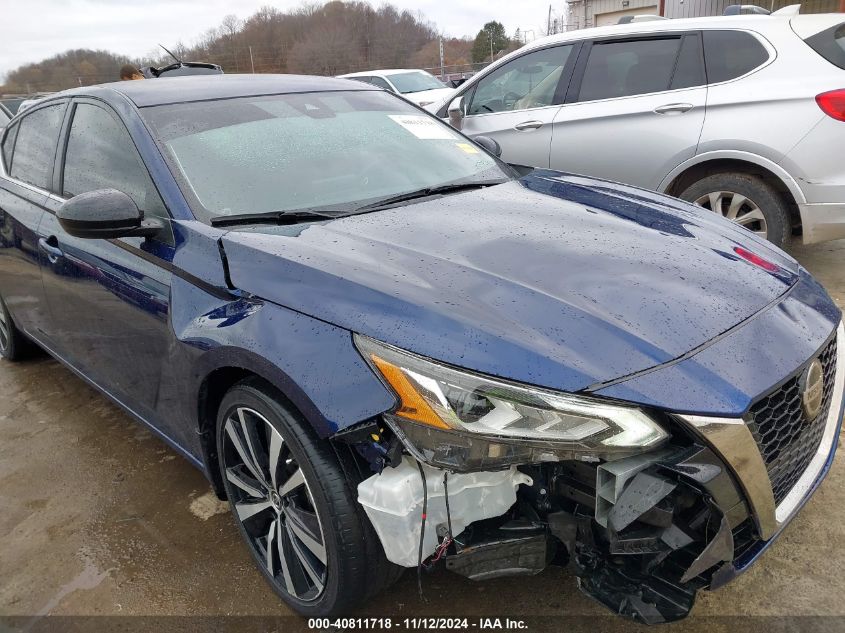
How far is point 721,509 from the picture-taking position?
1.45 metres

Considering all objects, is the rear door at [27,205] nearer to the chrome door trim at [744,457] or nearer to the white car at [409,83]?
the chrome door trim at [744,457]

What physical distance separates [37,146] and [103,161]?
2.98 ft

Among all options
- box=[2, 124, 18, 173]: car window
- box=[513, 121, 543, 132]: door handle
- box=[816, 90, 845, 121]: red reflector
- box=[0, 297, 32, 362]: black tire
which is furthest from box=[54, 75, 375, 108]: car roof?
box=[816, 90, 845, 121]: red reflector

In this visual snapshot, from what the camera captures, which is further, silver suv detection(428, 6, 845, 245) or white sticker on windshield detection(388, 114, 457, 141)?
silver suv detection(428, 6, 845, 245)

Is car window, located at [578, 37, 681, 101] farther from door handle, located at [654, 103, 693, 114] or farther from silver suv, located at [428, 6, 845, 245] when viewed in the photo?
door handle, located at [654, 103, 693, 114]

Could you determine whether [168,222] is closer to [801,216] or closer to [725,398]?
[725,398]

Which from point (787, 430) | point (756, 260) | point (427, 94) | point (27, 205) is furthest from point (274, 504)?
point (427, 94)

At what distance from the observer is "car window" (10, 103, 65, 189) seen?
3.10 meters

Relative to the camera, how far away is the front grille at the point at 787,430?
1543mm

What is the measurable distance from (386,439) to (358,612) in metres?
0.70

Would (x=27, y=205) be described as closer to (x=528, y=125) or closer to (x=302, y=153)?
(x=302, y=153)

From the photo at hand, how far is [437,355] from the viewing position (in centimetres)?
153

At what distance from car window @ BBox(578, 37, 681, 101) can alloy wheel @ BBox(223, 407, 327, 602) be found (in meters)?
3.78

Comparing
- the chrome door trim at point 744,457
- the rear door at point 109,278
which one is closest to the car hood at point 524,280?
the chrome door trim at point 744,457
